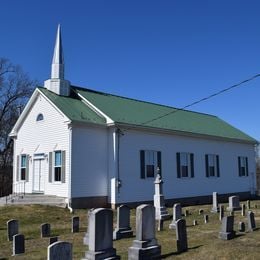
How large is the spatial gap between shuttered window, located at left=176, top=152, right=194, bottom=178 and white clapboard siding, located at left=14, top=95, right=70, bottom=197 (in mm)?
8117

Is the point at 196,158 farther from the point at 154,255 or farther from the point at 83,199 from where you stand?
the point at 154,255

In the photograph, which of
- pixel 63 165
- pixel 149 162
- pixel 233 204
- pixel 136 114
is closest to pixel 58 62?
pixel 136 114

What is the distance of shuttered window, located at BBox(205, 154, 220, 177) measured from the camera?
3003 centimetres

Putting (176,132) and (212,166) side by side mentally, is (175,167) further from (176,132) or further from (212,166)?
(212,166)

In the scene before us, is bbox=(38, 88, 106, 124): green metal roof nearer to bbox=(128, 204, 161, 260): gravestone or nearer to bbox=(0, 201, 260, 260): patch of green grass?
bbox=(0, 201, 260, 260): patch of green grass

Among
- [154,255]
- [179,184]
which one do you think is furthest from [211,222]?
[179,184]

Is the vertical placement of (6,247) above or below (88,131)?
below

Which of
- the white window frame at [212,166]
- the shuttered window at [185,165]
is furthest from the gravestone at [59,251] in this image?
the white window frame at [212,166]

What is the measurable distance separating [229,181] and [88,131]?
13.9 meters

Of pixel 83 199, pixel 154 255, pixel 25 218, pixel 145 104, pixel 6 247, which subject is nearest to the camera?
pixel 154 255

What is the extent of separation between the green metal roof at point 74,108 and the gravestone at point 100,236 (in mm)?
13782

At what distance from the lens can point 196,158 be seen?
28.9 meters

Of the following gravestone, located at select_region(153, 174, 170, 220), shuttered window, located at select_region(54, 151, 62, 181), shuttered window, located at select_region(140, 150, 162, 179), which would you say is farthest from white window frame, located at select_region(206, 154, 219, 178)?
shuttered window, located at select_region(54, 151, 62, 181)

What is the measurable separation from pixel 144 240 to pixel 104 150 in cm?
1412
